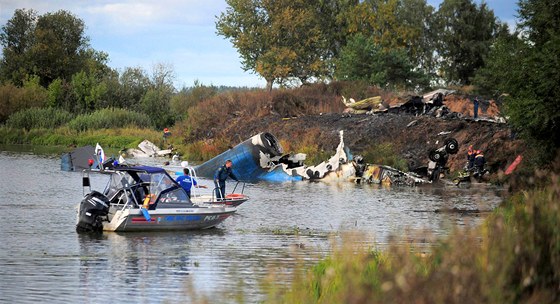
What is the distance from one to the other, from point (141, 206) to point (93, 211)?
1.32 meters

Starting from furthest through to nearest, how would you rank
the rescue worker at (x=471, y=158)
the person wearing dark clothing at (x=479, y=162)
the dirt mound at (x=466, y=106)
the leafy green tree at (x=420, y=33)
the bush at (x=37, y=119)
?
the leafy green tree at (x=420, y=33), the bush at (x=37, y=119), the dirt mound at (x=466, y=106), the rescue worker at (x=471, y=158), the person wearing dark clothing at (x=479, y=162)

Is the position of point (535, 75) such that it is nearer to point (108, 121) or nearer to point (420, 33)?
point (108, 121)

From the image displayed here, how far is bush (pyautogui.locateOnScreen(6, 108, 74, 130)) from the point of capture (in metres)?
88.1

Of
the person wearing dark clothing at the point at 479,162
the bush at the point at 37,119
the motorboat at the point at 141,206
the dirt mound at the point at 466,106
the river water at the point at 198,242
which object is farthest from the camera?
the bush at the point at 37,119

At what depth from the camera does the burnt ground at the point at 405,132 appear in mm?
51719

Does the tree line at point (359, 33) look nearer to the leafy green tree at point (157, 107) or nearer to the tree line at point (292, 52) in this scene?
the tree line at point (292, 52)

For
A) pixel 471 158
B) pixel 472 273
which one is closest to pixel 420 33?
pixel 471 158

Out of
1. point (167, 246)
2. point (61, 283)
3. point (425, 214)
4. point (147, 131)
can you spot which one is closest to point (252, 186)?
point (425, 214)

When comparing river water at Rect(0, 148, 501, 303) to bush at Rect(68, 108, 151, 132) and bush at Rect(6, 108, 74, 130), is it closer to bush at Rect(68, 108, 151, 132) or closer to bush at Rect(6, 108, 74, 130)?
bush at Rect(68, 108, 151, 132)

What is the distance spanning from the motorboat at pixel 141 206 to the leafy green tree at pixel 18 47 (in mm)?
88396

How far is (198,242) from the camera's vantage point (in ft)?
86.9

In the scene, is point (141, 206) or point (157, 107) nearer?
point (141, 206)

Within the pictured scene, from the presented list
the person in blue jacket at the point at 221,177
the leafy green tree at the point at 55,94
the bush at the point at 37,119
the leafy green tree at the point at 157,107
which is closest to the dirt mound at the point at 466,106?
the person in blue jacket at the point at 221,177

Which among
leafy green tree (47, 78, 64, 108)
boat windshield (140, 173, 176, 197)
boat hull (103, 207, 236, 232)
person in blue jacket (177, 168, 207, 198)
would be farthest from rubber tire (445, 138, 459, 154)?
leafy green tree (47, 78, 64, 108)
